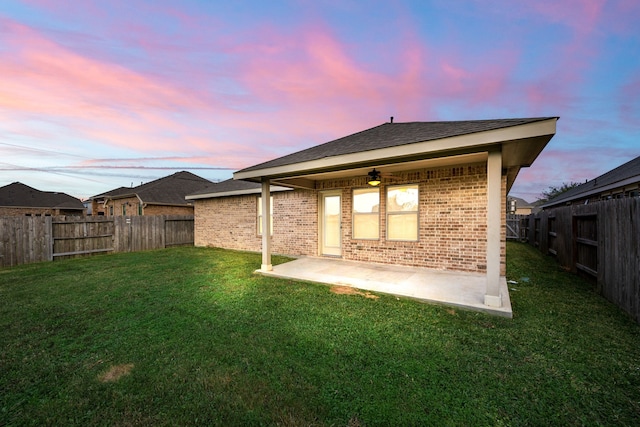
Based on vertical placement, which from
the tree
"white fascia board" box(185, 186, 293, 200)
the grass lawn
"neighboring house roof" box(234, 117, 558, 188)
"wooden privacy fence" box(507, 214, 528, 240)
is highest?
the tree

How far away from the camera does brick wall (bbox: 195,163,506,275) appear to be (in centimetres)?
618

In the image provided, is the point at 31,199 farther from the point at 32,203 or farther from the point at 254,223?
the point at 254,223

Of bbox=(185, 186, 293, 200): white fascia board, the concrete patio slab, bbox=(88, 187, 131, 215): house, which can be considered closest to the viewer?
the concrete patio slab

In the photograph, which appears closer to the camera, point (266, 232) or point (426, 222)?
point (426, 222)

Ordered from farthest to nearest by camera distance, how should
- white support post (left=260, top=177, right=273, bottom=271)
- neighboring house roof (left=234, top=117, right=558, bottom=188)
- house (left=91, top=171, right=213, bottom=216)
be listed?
house (left=91, top=171, right=213, bottom=216) → white support post (left=260, top=177, right=273, bottom=271) → neighboring house roof (left=234, top=117, right=558, bottom=188)

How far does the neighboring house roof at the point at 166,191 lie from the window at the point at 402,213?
12.8 metres

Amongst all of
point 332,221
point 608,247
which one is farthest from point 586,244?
point 332,221

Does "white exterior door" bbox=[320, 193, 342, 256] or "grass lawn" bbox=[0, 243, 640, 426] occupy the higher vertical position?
"white exterior door" bbox=[320, 193, 342, 256]

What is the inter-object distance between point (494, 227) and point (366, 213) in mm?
4050

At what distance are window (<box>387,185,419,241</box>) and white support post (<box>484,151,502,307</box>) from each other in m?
2.89

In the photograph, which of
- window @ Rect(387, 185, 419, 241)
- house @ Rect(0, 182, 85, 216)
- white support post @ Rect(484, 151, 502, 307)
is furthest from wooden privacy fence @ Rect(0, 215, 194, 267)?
house @ Rect(0, 182, 85, 216)

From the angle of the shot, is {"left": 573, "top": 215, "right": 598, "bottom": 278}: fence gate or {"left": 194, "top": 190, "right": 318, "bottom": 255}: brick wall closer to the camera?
{"left": 573, "top": 215, "right": 598, "bottom": 278}: fence gate

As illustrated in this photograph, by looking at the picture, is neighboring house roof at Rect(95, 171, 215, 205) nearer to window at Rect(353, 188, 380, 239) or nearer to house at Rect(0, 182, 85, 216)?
house at Rect(0, 182, 85, 216)

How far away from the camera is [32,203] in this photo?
2333cm
